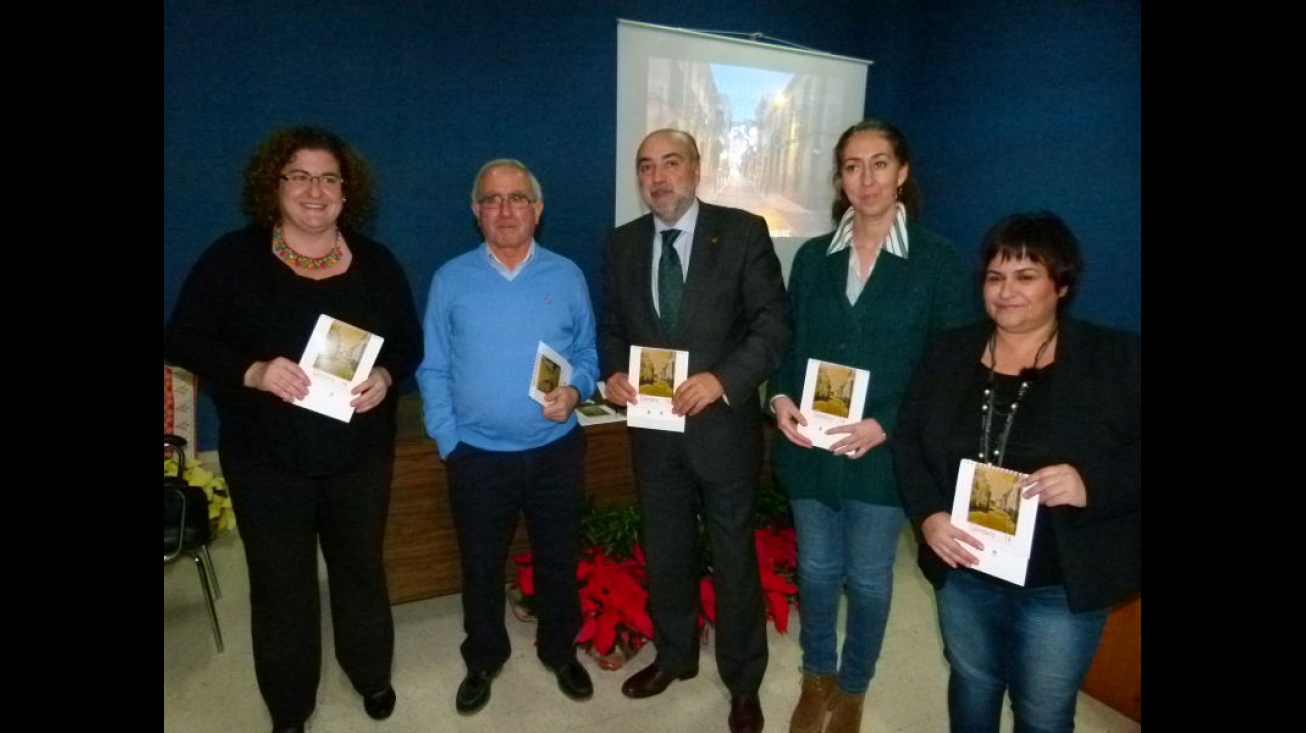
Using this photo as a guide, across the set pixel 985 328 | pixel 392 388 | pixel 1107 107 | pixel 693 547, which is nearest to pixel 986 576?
pixel 985 328

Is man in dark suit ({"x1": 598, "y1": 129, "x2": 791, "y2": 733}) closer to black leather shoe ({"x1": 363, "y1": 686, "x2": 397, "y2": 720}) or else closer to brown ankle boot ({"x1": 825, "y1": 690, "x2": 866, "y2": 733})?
brown ankle boot ({"x1": 825, "y1": 690, "x2": 866, "y2": 733})

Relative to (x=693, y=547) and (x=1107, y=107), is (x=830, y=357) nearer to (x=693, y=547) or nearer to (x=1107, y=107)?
(x=693, y=547)

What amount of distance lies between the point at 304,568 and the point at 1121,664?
8.18ft

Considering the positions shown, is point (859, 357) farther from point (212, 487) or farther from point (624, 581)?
point (212, 487)

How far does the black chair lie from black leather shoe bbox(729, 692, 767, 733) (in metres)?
1.84

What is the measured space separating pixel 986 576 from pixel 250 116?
328 cm

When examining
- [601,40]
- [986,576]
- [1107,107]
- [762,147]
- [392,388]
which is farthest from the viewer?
[762,147]

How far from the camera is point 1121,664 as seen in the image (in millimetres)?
2271

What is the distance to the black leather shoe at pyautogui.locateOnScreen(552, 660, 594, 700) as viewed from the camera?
7.50 feet

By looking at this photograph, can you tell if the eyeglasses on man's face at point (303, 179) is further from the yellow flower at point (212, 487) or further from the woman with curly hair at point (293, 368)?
the yellow flower at point (212, 487)

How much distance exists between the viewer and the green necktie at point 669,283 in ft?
6.39

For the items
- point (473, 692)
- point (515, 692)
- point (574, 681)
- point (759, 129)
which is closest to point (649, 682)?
point (574, 681)

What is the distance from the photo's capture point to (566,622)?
2264mm

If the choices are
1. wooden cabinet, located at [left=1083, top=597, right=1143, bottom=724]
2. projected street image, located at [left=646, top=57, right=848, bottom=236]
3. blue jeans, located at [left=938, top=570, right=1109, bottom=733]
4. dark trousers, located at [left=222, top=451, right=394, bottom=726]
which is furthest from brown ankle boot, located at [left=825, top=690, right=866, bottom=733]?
projected street image, located at [left=646, top=57, right=848, bottom=236]
